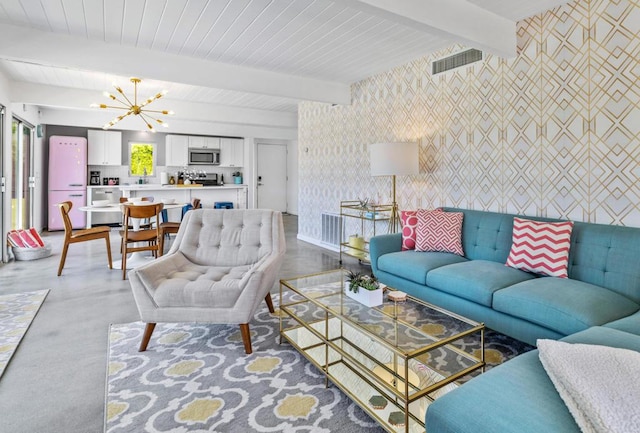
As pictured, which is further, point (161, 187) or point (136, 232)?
point (161, 187)

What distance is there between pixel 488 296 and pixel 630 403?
58.4 inches

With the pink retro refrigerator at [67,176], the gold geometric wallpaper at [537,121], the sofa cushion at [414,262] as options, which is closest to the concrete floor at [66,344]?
the sofa cushion at [414,262]

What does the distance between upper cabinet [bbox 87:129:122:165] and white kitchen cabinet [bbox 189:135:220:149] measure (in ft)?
5.18

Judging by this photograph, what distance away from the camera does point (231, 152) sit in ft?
30.9

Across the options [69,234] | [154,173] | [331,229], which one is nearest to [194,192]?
[154,173]

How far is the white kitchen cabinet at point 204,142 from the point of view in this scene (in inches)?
351

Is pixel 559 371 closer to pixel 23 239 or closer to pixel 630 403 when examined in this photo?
pixel 630 403

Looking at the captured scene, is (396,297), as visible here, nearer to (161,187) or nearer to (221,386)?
(221,386)

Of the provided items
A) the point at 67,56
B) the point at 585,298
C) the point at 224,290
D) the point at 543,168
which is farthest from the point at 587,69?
the point at 67,56

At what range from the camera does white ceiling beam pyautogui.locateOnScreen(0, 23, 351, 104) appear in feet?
11.2

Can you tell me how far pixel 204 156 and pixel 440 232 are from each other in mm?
7149

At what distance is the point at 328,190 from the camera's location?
5.93 meters

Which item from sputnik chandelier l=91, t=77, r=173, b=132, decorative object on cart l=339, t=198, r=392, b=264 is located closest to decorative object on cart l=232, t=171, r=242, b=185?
sputnik chandelier l=91, t=77, r=173, b=132

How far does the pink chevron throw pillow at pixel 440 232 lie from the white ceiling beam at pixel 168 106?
5125 millimetres
